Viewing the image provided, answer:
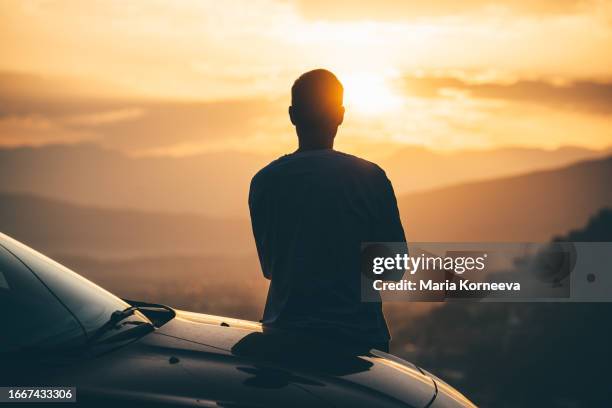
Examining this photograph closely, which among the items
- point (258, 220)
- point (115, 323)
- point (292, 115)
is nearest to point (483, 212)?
point (292, 115)

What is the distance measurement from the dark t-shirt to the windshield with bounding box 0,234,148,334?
701 millimetres

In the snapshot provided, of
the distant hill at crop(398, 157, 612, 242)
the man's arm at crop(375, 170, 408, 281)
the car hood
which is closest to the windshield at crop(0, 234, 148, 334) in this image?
the car hood

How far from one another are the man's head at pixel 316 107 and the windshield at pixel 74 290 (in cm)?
115

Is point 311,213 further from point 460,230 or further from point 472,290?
point 460,230

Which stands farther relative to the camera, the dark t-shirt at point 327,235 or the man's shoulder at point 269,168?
the man's shoulder at point 269,168

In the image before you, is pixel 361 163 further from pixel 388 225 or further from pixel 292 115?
pixel 292 115

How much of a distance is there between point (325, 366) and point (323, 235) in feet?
2.54

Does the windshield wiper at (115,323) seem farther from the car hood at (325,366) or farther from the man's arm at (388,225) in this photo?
the man's arm at (388,225)

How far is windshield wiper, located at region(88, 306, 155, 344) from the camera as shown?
2961 millimetres

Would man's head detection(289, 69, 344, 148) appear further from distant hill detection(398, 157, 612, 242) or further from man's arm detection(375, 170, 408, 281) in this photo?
distant hill detection(398, 157, 612, 242)

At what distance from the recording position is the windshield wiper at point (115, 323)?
9.71 ft

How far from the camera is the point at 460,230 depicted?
6905 inches

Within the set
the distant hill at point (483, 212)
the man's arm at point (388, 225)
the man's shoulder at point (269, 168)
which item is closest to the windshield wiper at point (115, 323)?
the man's shoulder at point (269, 168)

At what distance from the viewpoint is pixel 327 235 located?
3707 mm
